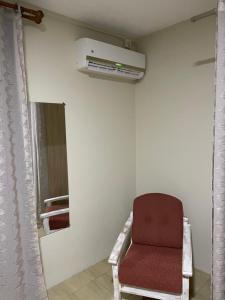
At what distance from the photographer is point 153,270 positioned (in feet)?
6.16

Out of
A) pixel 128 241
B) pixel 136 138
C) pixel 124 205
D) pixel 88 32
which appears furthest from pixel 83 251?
pixel 88 32

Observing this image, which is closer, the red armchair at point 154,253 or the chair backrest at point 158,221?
the red armchair at point 154,253

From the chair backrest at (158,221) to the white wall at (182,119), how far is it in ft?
1.04

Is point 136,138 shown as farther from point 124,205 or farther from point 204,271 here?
point 204,271

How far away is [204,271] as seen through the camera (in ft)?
8.09

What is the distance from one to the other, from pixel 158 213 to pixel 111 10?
1.86 meters

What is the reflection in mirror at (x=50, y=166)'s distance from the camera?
212cm

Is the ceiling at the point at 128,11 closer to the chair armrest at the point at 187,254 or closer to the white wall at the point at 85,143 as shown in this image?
the white wall at the point at 85,143

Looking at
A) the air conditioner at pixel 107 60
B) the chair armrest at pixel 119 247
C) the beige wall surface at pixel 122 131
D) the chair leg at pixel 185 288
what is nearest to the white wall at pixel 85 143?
the beige wall surface at pixel 122 131

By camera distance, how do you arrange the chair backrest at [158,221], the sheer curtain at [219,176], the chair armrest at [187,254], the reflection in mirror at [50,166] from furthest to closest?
1. the chair backrest at [158,221]
2. the reflection in mirror at [50,166]
3. the chair armrest at [187,254]
4. the sheer curtain at [219,176]

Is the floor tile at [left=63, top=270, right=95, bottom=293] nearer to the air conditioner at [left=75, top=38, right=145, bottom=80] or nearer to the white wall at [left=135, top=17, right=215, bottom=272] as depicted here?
the white wall at [left=135, top=17, right=215, bottom=272]

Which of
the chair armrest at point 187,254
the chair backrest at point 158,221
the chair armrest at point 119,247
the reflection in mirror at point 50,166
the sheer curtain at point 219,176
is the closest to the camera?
the sheer curtain at point 219,176

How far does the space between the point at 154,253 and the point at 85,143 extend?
120 centimetres

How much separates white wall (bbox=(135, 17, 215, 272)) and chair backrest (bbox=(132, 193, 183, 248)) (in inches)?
12.5
